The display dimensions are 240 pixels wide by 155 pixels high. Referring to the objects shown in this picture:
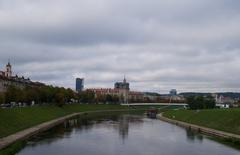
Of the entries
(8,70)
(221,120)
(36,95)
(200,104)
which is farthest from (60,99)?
(221,120)

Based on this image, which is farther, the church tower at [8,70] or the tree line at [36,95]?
the church tower at [8,70]

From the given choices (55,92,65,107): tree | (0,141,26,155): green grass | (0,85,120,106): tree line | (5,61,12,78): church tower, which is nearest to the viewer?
(0,141,26,155): green grass

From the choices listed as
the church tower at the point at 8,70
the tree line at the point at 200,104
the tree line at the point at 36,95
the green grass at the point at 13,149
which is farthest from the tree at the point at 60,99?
the green grass at the point at 13,149

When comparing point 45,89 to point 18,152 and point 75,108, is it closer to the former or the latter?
point 75,108

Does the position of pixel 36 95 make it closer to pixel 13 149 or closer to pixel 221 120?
pixel 221 120

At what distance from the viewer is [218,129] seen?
65750 mm

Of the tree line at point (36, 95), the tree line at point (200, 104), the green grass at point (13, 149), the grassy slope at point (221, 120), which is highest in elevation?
the tree line at point (36, 95)

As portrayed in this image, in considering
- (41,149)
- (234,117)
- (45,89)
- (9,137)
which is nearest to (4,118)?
(9,137)

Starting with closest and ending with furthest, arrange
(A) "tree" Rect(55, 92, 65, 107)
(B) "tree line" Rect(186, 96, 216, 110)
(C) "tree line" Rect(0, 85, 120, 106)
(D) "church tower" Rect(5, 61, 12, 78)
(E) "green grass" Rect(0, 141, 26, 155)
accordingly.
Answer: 1. (E) "green grass" Rect(0, 141, 26, 155)
2. (C) "tree line" Rect(0, 85, 120, 106)
3. (A) "tree" Rect(55, 92, 65, 107)
4. (B) "tree line" Rect(186, 96, 216, 110)
5. (D) "church tower" Rect(5, 61, 12, 78)

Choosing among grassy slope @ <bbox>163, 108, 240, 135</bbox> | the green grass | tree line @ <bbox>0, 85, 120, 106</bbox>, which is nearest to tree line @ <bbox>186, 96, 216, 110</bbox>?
tree line @ <bbox>0, 85, 120, 106</bbox>

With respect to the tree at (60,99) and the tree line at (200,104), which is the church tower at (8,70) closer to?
the tree at (60,99)

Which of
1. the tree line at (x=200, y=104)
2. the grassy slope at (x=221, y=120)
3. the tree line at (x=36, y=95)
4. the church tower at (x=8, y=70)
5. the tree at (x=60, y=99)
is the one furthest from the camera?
the church tower at (x=8, y=70)

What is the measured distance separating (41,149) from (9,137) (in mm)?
6816

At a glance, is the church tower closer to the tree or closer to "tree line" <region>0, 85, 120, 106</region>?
"tree line" <region>0, 85, 120, 106</region>
